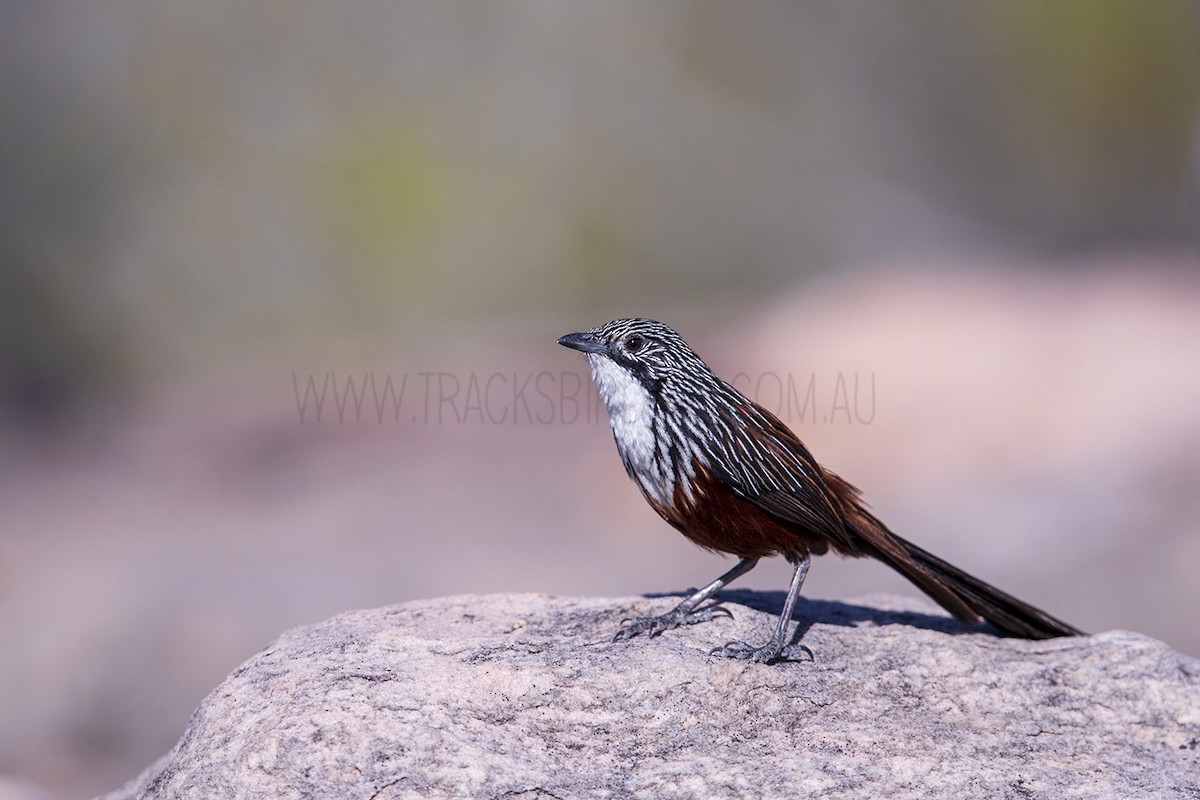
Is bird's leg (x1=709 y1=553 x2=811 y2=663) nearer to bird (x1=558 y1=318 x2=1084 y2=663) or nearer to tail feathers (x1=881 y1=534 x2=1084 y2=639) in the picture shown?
bird (x1=558 y1=318 x2=1084 y2=663)

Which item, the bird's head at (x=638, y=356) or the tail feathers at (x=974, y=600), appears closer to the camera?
the bird's head at (x=638, y=356)

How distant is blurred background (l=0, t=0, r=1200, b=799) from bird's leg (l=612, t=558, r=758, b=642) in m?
6.54

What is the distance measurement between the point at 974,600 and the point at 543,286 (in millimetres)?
17457

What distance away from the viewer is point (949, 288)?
2030cm

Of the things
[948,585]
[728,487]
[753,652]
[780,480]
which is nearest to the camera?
[753,652]

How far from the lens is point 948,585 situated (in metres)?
6.03

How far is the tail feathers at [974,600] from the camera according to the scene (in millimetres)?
6027

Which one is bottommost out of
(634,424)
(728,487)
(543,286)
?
(728,487)

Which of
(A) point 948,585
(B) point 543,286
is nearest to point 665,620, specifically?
(A) point 948,585

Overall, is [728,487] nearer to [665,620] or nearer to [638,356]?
[665,620]

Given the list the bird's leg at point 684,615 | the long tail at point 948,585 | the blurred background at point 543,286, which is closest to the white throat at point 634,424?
the bird's leg at point 684,615

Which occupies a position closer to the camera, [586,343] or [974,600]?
[586,343]

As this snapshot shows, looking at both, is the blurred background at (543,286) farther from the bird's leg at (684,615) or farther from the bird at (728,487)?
the bird's leg at (684,615)

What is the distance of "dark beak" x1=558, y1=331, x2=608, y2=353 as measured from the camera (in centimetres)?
587
